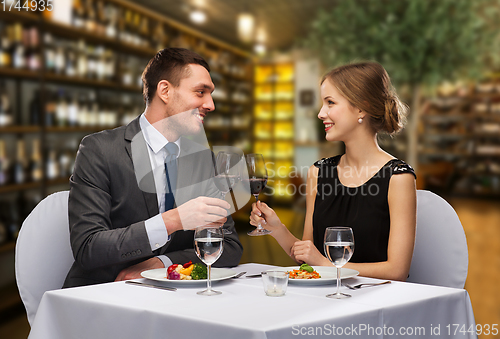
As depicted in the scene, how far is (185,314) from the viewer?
884 millimetres

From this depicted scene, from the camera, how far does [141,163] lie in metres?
1.57

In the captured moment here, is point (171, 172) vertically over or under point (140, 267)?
over

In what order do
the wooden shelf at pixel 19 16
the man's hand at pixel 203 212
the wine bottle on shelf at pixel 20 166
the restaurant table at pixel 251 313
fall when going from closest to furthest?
the restaurant table at pixel 251 313 → the man's hand at pixel 203 212 → the wooden shelf at pixel 19 16 → the wine bottle on shelf at pixel 20 166

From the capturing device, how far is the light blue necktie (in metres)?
1.62

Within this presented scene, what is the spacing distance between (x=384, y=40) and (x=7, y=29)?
9.54 ft

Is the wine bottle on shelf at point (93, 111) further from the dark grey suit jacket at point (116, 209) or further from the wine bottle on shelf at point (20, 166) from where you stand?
the dark grey suit jacket at point (116, 209)

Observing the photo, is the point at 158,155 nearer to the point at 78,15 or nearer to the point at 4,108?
the point at 4,108

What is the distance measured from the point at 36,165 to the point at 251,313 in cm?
316

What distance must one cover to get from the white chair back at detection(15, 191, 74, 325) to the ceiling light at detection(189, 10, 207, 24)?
3763 millimetres

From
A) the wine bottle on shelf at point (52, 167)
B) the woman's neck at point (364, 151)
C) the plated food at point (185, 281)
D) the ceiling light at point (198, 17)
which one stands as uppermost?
the ceiling light at point (198, 17)

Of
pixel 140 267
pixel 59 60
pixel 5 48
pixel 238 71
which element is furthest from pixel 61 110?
pixel 140 267

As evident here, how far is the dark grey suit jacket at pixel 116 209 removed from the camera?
1.33m

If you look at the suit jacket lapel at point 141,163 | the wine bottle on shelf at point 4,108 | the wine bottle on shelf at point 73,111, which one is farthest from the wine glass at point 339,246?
the wine bottle on shelf at point 73,111

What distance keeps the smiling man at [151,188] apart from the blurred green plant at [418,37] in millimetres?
2332
